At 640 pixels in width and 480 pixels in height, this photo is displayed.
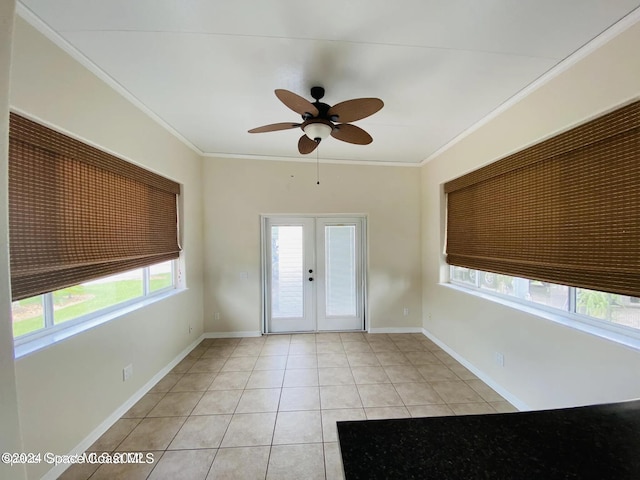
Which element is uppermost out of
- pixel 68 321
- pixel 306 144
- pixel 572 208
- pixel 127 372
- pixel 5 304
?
pixel 306 144

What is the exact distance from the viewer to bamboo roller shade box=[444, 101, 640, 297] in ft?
4.76

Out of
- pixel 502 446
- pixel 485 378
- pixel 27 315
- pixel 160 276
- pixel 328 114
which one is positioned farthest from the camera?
pixel 160 276

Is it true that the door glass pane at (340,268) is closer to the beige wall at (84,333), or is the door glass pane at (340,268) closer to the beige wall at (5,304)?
the beige wall at (84,333)

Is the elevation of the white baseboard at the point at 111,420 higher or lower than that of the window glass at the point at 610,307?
lower

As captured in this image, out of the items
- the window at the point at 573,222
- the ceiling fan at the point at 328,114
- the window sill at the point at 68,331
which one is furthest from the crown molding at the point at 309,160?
the window sill at the point at 68,331

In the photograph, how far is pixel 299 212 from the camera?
3840 millimetres

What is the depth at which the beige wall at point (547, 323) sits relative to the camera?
1467mm

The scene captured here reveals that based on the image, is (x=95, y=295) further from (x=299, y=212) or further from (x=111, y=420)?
(x=299, y=212)

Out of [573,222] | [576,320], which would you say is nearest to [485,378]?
[576,320]

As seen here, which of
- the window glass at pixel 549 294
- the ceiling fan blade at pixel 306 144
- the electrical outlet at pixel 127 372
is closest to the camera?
the window glass at pixel 549 294

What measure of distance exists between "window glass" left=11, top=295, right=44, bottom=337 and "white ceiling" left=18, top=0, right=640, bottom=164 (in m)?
1.65

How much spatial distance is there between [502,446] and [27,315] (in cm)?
245

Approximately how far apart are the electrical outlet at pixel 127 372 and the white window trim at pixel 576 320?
347cm

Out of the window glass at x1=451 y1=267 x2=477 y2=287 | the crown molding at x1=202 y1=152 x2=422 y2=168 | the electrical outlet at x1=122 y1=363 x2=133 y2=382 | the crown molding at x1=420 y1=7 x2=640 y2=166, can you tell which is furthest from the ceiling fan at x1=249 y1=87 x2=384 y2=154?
the electrical outlet at x1=122 y1=363 x2=133 y2=382
